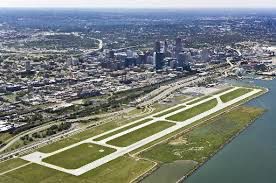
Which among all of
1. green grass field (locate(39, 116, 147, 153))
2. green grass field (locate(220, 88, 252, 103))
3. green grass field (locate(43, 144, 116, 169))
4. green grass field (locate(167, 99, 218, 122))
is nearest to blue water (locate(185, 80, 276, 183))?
green grass field (locate(167, 99, 218, 122))

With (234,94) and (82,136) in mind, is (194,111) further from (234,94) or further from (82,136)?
(82,136)

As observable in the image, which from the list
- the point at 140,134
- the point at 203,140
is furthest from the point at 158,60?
the point at 203,140

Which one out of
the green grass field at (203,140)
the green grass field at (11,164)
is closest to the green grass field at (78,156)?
the green grass field at (11,164)

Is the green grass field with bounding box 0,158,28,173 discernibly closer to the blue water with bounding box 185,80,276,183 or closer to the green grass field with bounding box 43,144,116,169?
the green grass field with bounding box 43,144,116,169

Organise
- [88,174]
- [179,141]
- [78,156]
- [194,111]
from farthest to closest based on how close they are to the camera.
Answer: [194,111] < [179,141] < [78,156] < [88,174]

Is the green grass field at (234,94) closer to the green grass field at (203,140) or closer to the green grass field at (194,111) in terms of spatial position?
the green grass field at (194,111)

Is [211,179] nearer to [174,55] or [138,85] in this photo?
[138,85]
